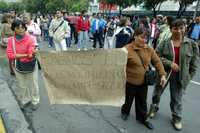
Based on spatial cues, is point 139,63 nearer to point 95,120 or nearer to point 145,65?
point 145,65

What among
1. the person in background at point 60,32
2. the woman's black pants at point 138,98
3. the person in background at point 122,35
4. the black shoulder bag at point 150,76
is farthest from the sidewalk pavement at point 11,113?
the person in background at point 60,32

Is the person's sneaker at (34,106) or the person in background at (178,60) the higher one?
the person in background at (178,60)

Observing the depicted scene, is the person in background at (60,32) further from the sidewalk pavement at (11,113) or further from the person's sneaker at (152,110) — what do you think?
the person's sneaker at (152,110)

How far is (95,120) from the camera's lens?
19.9ft

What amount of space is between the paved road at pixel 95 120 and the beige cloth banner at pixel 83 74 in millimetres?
488

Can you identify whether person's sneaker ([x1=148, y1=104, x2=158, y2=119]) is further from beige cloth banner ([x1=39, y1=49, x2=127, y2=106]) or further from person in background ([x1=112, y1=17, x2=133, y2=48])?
person in background ([x1=112, y1=17, x2=133, y2=48])

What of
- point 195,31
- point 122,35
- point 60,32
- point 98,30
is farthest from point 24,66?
point 98,30

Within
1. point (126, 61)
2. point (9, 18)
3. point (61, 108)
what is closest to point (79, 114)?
point (61, 108)

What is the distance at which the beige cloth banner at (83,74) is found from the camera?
5.23m

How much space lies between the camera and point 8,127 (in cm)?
564

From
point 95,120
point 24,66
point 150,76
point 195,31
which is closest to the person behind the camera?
point 150,76

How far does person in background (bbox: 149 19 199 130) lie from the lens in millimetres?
5535

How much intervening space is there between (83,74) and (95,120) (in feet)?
3.61

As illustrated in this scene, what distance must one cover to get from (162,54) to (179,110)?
0.89 metres
